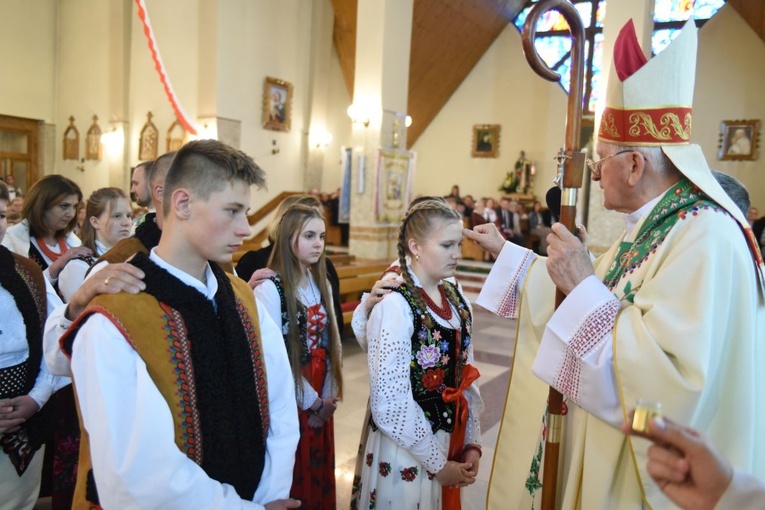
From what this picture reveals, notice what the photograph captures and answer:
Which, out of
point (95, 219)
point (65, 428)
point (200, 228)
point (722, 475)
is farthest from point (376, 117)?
point (722, 475)

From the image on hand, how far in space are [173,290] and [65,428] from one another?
156 cm

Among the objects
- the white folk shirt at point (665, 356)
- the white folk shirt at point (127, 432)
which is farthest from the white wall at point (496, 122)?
the white folk shirt at point (127, 432)

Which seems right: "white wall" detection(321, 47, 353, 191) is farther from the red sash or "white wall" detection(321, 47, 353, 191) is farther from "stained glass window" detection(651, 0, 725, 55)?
the red sash

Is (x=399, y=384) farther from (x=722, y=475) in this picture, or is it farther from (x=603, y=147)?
(x=722, y=475)

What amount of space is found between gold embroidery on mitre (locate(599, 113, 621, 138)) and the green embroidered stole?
0.73 feet

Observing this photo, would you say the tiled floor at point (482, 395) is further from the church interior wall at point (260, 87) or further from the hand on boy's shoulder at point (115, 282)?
the church interior wall at point (260, 87)

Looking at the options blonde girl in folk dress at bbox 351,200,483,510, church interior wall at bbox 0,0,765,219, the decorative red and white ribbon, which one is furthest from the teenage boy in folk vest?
church interior wall at bbox 0,0,765,219

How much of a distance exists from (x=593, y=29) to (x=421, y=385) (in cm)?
1371

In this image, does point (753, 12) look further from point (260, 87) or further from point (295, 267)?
point (295, 267)

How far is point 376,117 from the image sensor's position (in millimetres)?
9766

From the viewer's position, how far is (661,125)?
1631mm

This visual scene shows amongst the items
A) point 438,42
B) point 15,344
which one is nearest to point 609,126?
point 15,344

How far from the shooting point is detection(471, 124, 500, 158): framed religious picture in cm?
1484

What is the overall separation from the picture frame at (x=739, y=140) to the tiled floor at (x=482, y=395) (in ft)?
25.5
